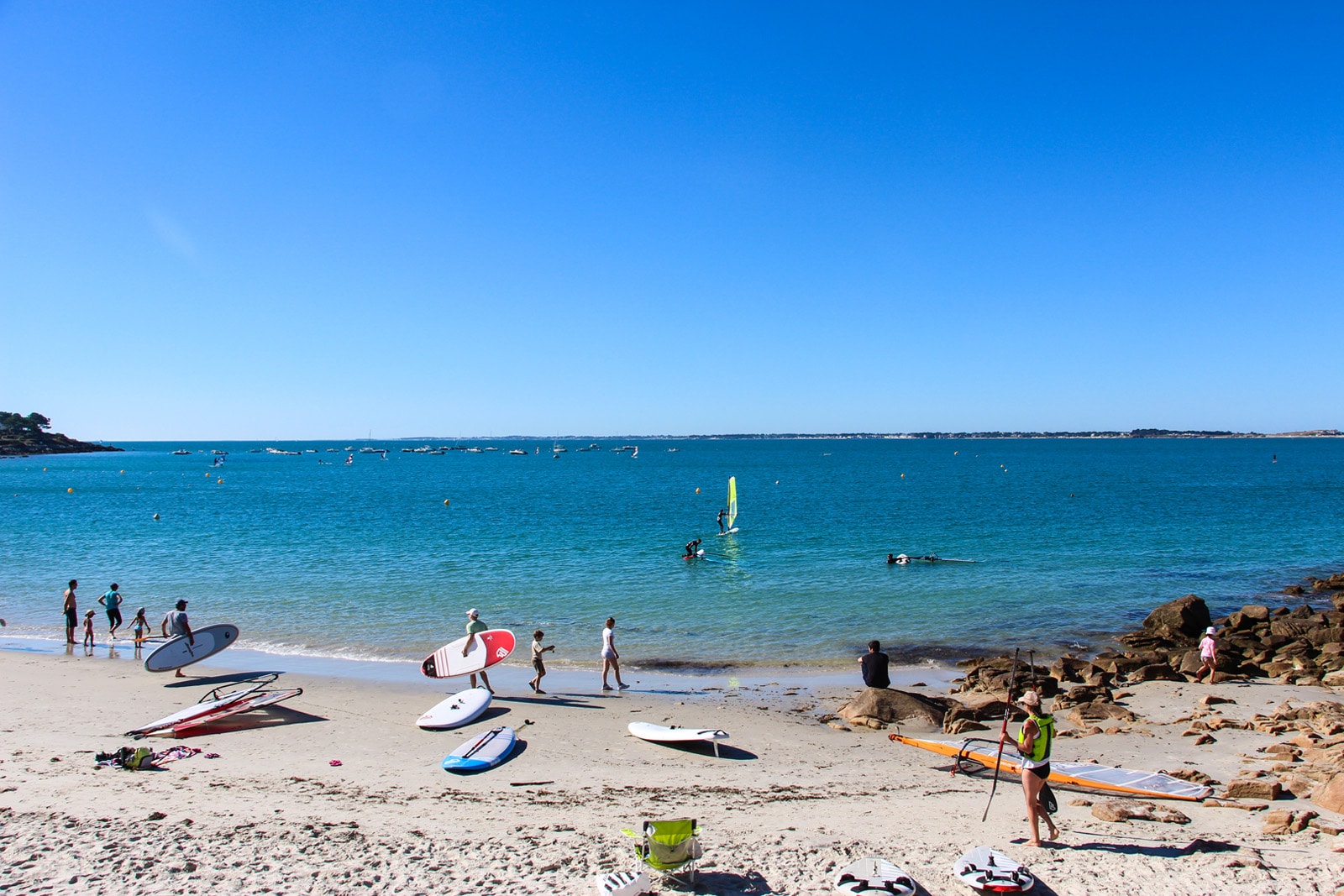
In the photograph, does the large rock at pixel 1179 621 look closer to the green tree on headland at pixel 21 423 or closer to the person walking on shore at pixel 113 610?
the person walking on shore at pixel 113 610

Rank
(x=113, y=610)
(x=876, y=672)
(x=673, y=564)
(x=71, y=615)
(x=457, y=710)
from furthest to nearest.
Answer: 1. (x=673, y=564)
2. (x=113, y=610)
3. (x=71, y=615)
4. (x=876, y=672)
5. (x=457, y=710)

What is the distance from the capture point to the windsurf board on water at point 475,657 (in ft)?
54.5

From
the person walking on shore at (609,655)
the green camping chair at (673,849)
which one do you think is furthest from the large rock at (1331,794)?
the person walking on shore at (609,655)

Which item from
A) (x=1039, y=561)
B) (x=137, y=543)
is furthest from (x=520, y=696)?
(x=137, y=543)

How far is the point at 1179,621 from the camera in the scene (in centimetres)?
2197

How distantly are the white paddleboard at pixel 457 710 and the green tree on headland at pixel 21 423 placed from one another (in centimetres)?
19738

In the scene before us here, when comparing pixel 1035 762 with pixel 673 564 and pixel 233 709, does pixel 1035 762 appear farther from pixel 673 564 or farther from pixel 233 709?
pixel 673 564

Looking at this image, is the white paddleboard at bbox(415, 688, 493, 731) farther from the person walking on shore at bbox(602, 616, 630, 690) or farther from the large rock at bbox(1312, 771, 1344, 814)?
the large rock at bbox(1312, 771, 1344, 814)

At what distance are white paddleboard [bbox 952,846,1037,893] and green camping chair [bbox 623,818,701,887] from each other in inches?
107

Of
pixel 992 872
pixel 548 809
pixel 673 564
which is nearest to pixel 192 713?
pixel 548 809

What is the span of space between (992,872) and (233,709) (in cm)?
1274

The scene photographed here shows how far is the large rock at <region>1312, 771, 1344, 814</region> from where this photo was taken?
31.8 feet

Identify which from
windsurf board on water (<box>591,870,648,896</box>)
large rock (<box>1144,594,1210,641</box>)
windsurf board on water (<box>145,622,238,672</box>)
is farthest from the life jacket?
windsurf board on water (<box>145,622,238,672</box>)

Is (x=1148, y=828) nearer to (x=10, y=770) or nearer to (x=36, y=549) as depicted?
(x=10, y=770)
